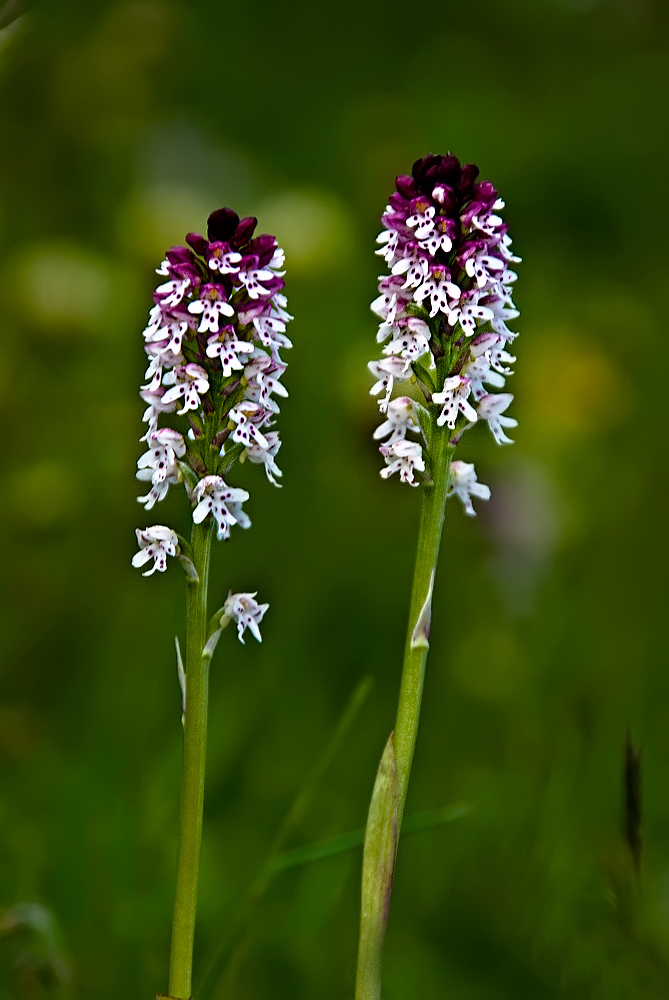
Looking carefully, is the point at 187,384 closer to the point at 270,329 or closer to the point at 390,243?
the point at 270,329

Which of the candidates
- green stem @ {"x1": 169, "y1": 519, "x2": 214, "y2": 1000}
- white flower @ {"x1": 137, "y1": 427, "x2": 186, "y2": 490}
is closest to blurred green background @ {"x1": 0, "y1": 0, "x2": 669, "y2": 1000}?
green stem @ {"x1": 169, "y1": 519, "x2": 214, "y2": 1000}

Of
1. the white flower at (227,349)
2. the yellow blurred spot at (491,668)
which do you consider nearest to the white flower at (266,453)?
the white flower at (227,349)

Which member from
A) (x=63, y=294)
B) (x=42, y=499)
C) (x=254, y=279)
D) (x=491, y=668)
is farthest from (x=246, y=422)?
(x=63, y=294)

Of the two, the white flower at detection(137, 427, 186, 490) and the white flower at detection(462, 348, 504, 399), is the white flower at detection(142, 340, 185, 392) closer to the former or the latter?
the white flower at detection(137, 427, 186, 490)

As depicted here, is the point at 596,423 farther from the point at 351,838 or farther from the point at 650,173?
the point at 650,173

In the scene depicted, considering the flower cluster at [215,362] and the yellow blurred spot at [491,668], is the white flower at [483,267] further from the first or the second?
the yellow blurred spot at [491,668]

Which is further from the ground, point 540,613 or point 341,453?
point 341,453

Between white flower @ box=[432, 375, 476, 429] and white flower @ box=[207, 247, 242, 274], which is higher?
white flower @ box=[207, 247, 242, 274]

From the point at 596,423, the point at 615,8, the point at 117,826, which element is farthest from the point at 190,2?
the point at 117,826
